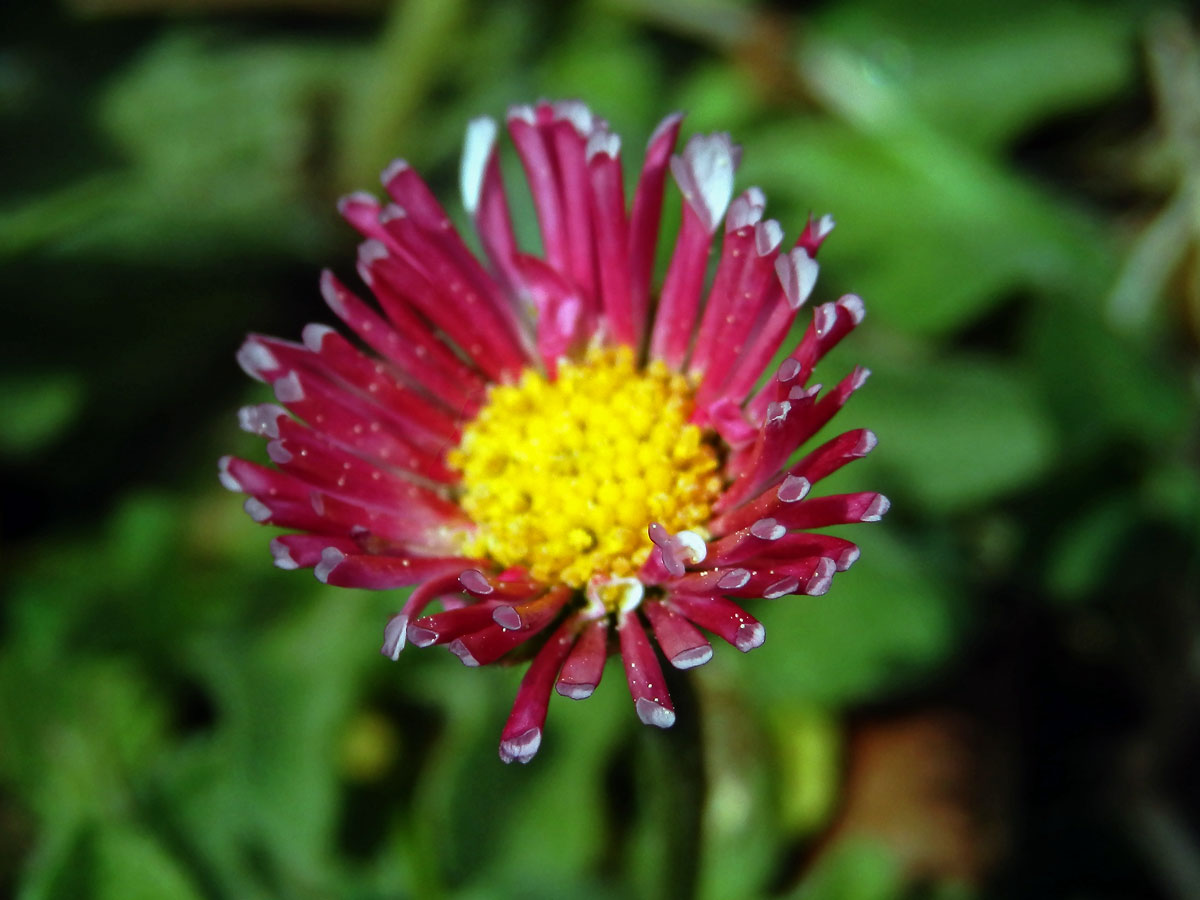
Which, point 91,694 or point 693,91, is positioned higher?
point 693,91

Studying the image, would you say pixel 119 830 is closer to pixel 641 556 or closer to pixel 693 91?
pixel 641 556

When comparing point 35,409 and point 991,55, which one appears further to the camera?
point 991,55

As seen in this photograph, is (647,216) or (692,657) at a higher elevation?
(647,216)

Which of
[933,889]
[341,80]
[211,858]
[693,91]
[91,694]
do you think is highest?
[341,80]

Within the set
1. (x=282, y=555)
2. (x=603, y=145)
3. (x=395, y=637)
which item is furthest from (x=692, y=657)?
(x=603, y=145)

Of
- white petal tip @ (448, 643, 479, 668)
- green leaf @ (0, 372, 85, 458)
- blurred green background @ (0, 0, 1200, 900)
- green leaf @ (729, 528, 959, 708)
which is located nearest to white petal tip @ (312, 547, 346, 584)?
white petal tip @ (448, 643, 479, 668)

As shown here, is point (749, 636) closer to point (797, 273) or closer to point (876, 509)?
point (876, 509)

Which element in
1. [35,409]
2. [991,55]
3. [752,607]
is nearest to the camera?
[752,607]

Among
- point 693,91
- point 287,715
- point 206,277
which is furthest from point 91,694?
point 693,91

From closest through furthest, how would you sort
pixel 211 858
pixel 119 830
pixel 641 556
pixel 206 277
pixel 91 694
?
pixel 641 556
pixel 119 830
pixel 211 858
pixel 91 694
pixel 206 277
